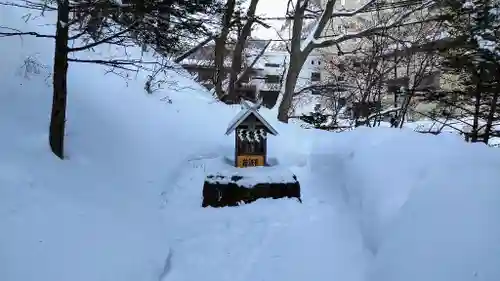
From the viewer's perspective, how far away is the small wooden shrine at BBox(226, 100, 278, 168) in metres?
6.08

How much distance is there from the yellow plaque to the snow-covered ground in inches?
12.4

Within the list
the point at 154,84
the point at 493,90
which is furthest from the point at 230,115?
the point at 493,90

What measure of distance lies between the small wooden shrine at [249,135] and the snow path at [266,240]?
0.76m

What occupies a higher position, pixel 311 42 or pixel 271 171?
pixel 311 42

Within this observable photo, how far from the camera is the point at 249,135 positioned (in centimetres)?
611

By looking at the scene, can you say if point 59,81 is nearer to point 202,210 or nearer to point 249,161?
point 202,210

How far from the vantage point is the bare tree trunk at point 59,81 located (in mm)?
5012

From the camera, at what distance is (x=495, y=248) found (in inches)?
123

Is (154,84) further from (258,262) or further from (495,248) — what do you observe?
(495,248)

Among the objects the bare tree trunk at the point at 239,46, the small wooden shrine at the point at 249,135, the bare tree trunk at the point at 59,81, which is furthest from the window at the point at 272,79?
the bare tree trunk at the point at 59,81

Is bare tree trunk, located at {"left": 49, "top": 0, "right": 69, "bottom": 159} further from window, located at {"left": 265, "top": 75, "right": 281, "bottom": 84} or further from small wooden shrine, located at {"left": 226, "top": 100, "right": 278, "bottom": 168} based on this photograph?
window, located at {"left": 265, "top": 75, "right": 281, "bottom": 84}

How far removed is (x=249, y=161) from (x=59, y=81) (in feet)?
8.63

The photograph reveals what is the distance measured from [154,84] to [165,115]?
1.66 m

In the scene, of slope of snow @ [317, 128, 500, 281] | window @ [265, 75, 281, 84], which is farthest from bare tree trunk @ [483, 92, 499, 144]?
window @ [265, 75, 281, 84]
